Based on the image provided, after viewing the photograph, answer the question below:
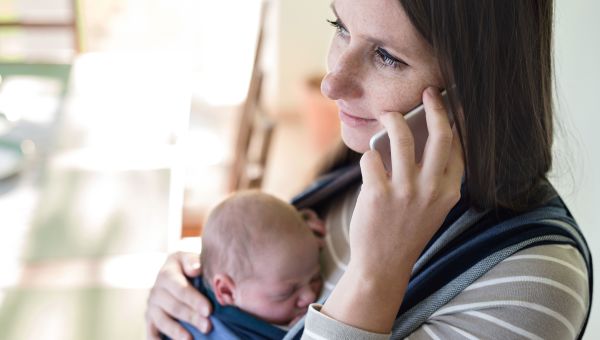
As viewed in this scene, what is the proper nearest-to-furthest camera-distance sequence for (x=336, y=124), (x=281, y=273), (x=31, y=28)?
(x=281, y=273) → (x=31, y=28) → (x=336, y=124)

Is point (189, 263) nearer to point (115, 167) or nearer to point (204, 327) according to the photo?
point (204, 327)

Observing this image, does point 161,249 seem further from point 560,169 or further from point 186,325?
point 560,169

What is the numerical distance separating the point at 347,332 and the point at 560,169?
54 cm

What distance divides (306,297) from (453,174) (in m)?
0.39

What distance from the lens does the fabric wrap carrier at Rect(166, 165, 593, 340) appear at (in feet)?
2.93

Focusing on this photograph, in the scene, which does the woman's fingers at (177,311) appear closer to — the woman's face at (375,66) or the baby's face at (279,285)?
the baby's face at (279,285)

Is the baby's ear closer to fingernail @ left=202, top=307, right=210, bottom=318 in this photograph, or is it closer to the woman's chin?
fingernail @ left=202, top=307, right=210, bottom=318

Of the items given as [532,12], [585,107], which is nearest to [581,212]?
[585,107]

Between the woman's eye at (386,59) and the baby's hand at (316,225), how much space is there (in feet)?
1.38

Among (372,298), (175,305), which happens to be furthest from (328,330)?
(175,305)

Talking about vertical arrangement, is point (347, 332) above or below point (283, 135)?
above

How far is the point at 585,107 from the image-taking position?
135 cm

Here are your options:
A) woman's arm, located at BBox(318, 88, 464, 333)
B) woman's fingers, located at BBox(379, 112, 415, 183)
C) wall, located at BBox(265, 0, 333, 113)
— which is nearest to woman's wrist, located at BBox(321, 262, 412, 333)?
woman's arm, located at BBox(318, 88, 464, 333)

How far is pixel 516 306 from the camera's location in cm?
84
